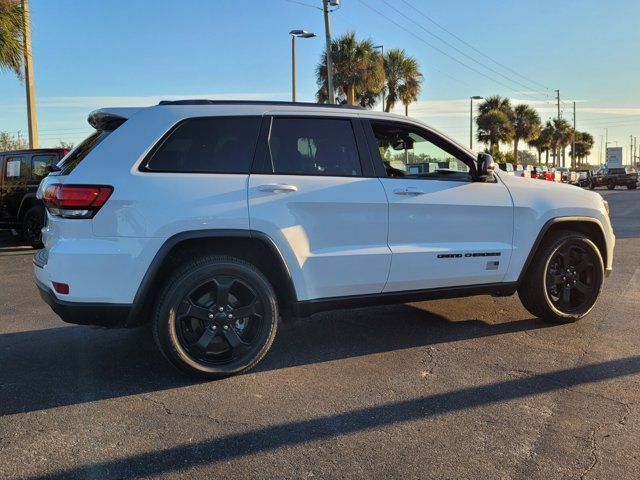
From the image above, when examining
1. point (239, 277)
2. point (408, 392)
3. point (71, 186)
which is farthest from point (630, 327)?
point (71, 186)

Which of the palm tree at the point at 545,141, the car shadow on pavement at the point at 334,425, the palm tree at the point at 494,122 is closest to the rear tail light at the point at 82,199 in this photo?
the car shadow on pavement at the point at 334,425

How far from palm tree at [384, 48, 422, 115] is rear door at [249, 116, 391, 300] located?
125 ft

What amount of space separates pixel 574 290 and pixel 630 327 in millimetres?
572

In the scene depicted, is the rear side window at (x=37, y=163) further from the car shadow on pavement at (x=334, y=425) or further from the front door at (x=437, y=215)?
the car shadow on pavement at (x=334, y=425)

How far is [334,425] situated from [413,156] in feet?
8.81

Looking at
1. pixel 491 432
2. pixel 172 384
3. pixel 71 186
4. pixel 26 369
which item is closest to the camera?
pixel 491 432

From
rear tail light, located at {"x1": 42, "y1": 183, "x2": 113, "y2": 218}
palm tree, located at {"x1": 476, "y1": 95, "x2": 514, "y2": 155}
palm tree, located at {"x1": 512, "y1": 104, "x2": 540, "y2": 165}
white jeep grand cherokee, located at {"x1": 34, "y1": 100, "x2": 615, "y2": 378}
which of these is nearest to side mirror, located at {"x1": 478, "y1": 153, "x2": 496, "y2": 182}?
white jeep grand cherokee, located at {"x1": 34, "y1": 100, "x2": 615, "y2": 378}

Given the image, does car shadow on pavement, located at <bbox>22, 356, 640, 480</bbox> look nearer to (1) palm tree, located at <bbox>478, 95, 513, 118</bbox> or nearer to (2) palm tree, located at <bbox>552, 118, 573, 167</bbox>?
(1) palm tree, located at <bbox>478, 95, 513, 118</bbox>

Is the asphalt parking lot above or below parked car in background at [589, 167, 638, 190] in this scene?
below

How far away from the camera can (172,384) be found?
4004mm

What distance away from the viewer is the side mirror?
15.5 ft

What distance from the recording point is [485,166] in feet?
15.5

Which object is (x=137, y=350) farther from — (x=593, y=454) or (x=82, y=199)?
(x=593, y=454)

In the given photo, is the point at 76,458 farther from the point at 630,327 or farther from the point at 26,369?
the point at 630,327
